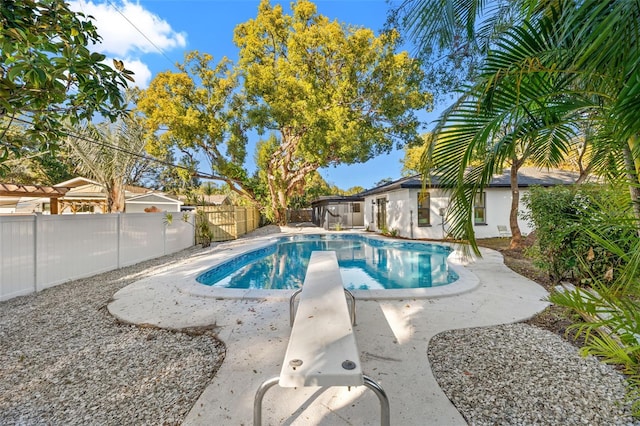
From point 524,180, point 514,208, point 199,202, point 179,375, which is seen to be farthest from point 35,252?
point 524,180

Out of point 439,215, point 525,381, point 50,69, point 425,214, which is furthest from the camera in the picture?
point 425,214

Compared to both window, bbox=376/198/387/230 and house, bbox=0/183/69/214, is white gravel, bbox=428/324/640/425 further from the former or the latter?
window, bbox=376/198/387/230

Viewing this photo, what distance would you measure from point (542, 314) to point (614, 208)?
2498 millimetres

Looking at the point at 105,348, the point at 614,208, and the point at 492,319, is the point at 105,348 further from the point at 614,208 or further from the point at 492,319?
the point at 614,208

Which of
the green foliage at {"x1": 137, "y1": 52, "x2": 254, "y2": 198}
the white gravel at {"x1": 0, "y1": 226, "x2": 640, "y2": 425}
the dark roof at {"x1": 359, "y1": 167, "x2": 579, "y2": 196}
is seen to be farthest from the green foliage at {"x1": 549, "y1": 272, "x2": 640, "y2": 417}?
the green foliage at {"x1": 137, "y1": 52, "x2": 254, "y2": 198}

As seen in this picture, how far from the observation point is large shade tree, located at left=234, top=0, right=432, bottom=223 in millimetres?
14109

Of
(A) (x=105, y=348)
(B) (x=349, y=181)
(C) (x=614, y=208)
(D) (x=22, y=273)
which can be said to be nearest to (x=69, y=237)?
(D) (x=22, y=273)

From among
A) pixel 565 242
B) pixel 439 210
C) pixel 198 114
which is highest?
pixel 198 114

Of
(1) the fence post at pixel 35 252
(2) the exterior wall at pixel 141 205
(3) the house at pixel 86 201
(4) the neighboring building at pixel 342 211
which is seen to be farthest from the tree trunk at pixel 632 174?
(2) the exterior wall at pixel 141 205

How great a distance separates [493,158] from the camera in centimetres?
247

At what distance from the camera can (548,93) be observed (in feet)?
7.23

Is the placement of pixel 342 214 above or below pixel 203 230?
above

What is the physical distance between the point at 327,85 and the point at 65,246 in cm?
1313

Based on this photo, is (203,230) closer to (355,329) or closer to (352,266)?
(352,266)
